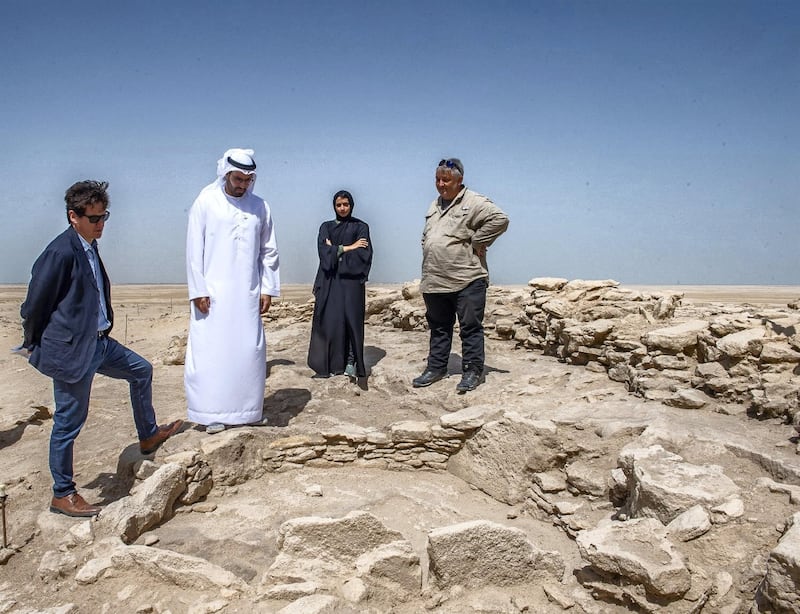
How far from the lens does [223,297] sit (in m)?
4.42

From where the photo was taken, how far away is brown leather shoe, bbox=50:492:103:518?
135 inches

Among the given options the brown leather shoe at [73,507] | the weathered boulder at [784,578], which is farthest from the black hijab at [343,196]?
the weathered boulder at [784,578]

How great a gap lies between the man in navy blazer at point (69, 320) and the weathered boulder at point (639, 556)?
2.81 meters

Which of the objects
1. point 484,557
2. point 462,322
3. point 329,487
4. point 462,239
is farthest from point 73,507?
point 462,239

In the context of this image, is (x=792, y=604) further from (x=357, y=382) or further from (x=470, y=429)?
(x=357, y=382)

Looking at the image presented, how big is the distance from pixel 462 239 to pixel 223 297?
6.81 feet

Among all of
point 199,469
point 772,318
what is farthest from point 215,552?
point 772,318

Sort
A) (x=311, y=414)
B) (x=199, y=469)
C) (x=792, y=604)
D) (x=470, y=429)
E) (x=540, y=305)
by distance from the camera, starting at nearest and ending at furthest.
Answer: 1. (x=792, y=604)
2. (x=199, y=469)
3. (x=470, y=429)
4. (x=311, y=414)
5. (x=540, y=305)

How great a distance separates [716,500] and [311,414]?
3367 millimetres

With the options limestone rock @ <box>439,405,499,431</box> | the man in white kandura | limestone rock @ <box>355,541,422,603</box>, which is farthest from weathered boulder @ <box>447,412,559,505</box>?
the man in white kandura

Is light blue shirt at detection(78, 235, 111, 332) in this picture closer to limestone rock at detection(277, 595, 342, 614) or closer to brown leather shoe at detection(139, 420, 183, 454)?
brown leather shoe at detection(139, 420, 183, 454)

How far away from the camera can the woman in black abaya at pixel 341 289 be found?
5969 millimetres

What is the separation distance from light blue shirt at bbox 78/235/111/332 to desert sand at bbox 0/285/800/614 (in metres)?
1.06

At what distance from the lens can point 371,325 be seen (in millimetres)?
9273
